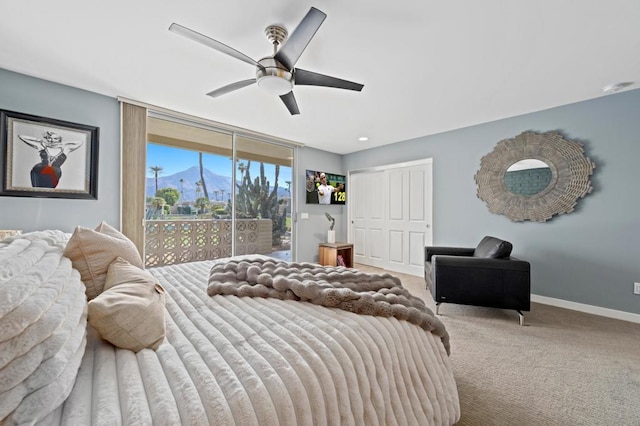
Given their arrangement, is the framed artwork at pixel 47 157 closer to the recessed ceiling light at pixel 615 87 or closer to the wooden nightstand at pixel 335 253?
the wooden nightstand at pixel 335 253

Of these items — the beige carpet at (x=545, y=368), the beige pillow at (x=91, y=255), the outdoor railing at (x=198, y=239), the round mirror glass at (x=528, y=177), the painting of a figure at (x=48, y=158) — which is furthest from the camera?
the outdoor railing at (x=198, y=239)

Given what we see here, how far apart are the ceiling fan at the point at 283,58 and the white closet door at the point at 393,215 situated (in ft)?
9.59

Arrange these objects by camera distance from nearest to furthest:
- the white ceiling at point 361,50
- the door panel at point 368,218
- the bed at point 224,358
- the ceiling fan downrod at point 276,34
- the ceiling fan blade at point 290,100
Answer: the bed at point 224,358 < the white ceiling at point 361,50 < the ceiling fan downrod at point 276,34 < the ceiling fan blade at point 290,100 < the door panel at point 368,218

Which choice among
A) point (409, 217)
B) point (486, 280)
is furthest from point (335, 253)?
point (486, 280)

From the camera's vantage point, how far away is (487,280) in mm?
2607

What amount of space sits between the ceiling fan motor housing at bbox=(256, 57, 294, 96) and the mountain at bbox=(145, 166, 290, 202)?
7.33 feet

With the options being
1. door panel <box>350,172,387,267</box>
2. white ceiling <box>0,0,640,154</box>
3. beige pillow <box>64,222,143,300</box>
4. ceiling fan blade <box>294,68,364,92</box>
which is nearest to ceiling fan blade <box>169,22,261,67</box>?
white ceiling <box>0,0,640,154</box>

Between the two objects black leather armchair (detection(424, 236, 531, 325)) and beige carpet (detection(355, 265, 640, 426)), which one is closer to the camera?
beige carpet (detection(355, 265, 640, 426))

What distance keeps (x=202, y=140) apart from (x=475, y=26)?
11.5ft

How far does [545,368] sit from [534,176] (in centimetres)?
239

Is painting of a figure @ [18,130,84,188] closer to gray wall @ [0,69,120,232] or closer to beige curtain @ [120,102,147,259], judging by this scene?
gray wall @ [0,69,120,232]

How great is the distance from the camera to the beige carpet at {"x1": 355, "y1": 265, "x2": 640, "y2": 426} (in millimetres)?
1458

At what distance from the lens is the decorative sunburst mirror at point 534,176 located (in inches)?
118

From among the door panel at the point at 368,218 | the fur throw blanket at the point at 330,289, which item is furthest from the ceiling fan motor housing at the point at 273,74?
the door panel at the point at 368,218
